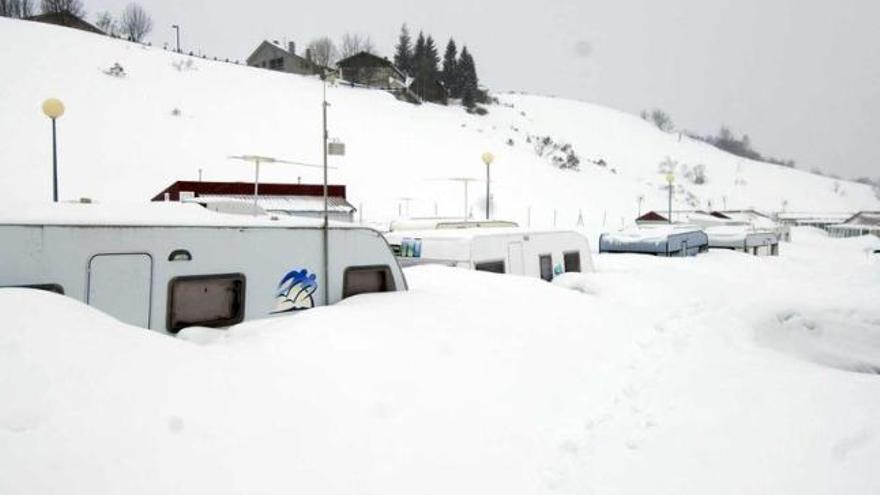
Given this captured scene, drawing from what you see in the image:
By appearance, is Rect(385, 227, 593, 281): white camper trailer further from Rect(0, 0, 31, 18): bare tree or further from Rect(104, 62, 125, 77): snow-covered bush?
Rect(0, 0, 31, 18): bare tree

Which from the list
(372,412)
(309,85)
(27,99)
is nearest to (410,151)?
(309,85)

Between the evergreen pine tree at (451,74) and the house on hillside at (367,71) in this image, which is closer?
the house on hillside at (367,71)

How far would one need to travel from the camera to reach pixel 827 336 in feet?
35.4

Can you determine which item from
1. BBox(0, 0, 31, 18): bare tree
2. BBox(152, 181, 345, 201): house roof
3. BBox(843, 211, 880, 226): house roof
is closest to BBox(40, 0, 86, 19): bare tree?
BBox(0, 0, 31, 18): bare tree

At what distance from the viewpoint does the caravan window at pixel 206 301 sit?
19.5 ft

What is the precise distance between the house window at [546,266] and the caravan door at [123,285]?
9651mm

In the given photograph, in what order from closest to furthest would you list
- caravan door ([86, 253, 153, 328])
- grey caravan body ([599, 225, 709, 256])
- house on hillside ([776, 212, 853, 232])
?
caravan door ([86, 253, 153, 328]), grey caravan body ([599, 225, 709, 256]), house on hillside ([776, 212, 853, 232])

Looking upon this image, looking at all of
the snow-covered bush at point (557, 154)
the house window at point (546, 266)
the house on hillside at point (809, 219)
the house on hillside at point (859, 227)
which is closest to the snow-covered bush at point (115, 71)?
the snow-covered bush at point (557, 154)

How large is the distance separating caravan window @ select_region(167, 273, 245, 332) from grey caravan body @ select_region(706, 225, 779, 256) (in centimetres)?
2863

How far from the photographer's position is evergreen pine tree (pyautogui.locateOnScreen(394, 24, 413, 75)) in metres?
90.5

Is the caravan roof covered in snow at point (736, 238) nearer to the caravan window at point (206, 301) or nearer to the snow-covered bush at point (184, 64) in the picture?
the caravan window at point (206, 301)

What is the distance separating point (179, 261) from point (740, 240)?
2947 cm

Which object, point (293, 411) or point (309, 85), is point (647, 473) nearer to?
point (293, 411)

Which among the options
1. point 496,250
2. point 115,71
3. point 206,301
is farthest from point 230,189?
point 115,71
